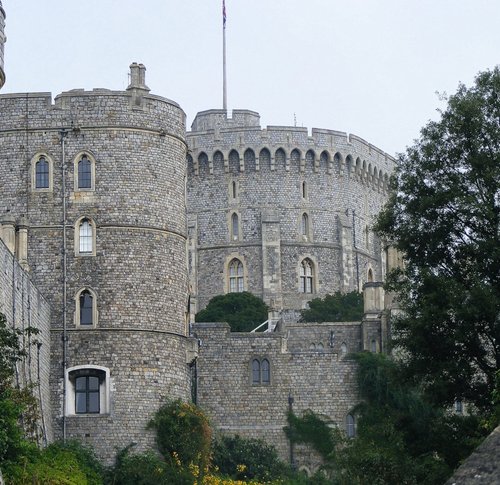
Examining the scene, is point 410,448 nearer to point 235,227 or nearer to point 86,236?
point 86,236

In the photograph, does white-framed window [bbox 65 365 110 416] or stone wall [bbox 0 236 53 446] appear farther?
white-framed window [bbox 65 365 110 416]

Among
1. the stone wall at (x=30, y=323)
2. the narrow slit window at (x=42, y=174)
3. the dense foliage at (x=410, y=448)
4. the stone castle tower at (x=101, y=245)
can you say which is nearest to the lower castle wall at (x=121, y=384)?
the stone castle tower at (x=101, y=245)

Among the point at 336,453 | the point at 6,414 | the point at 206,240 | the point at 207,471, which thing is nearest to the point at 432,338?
the point at 6,414

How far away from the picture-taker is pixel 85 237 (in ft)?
170

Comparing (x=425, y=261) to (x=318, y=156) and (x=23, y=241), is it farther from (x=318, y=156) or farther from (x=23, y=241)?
(x=318, y=156)

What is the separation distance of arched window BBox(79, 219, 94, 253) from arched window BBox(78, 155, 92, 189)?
3.55ft

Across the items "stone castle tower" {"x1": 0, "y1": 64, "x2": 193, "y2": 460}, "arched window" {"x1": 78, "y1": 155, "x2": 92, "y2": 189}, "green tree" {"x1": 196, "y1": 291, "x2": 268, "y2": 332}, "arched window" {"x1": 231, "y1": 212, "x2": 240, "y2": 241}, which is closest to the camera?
"stone castle tower" {"x1": 0, "y1": 64, "x2": 193, "y2": 460}

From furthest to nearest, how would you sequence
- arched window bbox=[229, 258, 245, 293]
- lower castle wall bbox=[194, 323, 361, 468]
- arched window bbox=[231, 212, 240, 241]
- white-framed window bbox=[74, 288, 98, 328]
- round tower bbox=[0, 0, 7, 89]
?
arched window bbox=[231, 212, 240, 241] < arched window bbox=[229, 258, 245, 293] < lower castle wall bbox=[194, 323, 361, 468] < white-framed window bbox=[74, 288, 98, 328] < round tower bbox=[0, 0, 7, 89]

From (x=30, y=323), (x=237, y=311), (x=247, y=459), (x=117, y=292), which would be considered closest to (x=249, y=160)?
(x=237, y=311)

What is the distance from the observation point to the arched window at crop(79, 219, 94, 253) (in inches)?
2040

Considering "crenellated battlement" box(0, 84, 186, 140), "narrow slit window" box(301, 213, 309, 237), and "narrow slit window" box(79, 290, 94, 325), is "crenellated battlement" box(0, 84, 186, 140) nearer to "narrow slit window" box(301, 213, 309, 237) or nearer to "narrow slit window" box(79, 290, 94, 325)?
"narrow slit window" box(79, 290, 94, 325)

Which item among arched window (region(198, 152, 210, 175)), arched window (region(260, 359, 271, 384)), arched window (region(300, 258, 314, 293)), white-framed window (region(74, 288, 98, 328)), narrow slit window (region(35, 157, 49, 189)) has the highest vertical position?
arched window (region(198, 152, 210, 175))

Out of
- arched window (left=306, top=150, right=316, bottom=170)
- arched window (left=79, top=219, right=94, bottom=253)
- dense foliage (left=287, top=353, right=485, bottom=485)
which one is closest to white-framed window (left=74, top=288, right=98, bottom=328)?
arched window (left=79, top=219, right=94, bottom=253)

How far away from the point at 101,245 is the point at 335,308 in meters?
32.0
